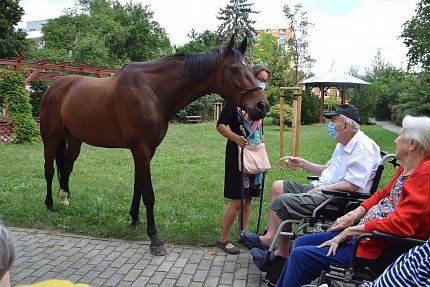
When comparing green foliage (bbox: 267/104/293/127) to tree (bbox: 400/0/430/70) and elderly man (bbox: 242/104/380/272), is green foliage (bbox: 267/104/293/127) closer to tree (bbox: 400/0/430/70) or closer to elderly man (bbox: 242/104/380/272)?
tree (bbox: 400/0/430/70)

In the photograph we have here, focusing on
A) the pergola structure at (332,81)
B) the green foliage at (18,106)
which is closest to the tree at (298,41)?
the pergola structure at (332,81)

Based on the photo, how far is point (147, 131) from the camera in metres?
4.30

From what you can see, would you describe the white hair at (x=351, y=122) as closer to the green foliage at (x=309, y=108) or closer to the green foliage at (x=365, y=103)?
the green foliage at (x=309, y=108)

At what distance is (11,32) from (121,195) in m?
31.1

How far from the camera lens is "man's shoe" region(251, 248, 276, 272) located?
11.5ft

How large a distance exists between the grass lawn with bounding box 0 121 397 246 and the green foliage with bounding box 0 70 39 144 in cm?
356

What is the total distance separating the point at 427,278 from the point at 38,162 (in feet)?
32.2

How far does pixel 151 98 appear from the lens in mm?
4297

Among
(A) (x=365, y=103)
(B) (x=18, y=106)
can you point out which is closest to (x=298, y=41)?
(A) (x=365, y=103)

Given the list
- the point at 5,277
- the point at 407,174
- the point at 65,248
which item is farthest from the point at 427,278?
the point at 65,248

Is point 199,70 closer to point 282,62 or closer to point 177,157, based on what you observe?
point 177,157

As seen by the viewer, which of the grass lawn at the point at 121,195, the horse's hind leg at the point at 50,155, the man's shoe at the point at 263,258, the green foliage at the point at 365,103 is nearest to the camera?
the man's shoe at the point at 263,258

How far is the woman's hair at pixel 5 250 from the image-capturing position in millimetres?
1223

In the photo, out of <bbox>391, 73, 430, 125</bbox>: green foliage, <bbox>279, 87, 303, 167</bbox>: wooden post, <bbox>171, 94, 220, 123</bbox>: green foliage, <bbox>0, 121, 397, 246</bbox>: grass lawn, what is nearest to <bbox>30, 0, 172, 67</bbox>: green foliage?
<bbox>171, 94, 220, 123</bbox>: green foliage
